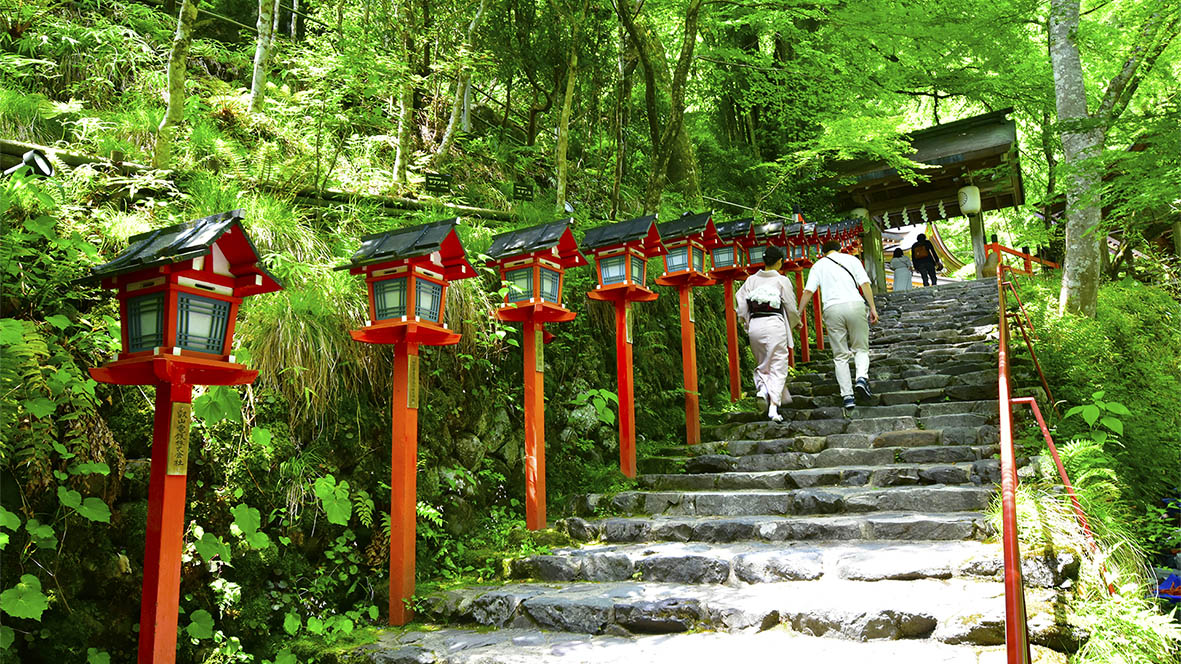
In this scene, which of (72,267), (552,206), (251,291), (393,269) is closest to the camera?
(251,291)

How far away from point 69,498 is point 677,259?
547 centimetres

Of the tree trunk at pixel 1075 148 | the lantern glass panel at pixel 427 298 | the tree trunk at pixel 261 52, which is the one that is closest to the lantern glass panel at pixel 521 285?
the lantern glass panel at pixel 427 298

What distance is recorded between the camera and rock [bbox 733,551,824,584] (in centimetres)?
411

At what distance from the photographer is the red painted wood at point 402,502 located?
4285 mm

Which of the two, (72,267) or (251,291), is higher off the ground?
(72,267)

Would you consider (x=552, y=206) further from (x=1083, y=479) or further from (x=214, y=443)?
(x=1083, y=479)

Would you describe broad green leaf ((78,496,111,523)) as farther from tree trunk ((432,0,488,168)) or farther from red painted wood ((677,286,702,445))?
tree trunk ((432,0,488,168))

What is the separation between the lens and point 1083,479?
4430 millimetres

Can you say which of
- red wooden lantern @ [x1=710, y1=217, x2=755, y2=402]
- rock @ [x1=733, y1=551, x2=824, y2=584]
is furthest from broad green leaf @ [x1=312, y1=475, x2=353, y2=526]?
red wooden lantern @ [x1=710, y1=217, x2=755, y2=402]

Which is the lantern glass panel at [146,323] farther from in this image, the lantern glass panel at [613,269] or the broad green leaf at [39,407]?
the lantern glass panel at [613,269]

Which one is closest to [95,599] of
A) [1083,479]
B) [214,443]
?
[214,443]

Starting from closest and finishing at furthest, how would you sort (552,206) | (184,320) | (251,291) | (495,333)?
(184,320), (251,291), (495,333), (552,206)

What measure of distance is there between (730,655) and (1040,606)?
1441mm

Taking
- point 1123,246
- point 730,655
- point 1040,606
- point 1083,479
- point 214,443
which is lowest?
point 730,655
